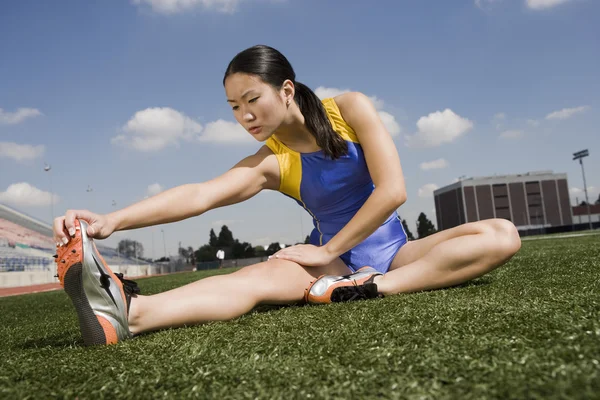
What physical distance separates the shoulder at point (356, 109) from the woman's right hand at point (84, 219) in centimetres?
128

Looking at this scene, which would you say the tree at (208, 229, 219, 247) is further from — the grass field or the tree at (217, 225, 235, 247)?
the grass field

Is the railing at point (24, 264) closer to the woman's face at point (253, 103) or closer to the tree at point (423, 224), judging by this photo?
the woman's face at point (253, 103)

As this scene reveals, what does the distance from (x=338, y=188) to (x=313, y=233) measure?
422 mm

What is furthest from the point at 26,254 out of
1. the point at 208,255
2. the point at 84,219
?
the point at 208,255

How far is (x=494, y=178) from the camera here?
215 feet

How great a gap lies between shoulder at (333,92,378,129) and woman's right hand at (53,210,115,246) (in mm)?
1282

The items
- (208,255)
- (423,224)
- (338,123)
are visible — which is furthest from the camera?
(423,224)

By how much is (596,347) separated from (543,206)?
238 ft

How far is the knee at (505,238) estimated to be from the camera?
7.52ft

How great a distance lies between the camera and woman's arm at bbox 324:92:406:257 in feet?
7.26

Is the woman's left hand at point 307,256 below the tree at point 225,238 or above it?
below

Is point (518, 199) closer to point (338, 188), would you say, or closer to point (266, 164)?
point (338, 188)

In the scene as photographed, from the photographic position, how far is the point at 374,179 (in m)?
2.31

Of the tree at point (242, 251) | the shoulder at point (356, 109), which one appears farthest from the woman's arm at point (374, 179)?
the tree at point (242, 251)
